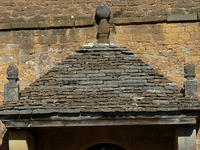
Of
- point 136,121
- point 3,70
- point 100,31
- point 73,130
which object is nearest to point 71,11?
point 100,31

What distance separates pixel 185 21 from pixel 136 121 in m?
3.57

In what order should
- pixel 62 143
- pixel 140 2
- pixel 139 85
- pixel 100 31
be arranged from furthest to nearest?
A: pixel 140 2
pixel 100 31
pixel 62 143
pixel 139 85

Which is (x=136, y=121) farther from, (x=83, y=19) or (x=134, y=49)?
(x=83, y=19)

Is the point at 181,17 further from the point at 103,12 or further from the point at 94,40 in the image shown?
the point at 94,40

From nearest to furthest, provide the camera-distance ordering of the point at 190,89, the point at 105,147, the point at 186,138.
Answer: the point at 186,138 < the point at 190,89 < the point at 105,147

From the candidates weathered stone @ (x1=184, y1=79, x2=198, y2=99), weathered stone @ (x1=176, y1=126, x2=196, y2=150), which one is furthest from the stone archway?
weathered stone @ (x1=184, y1=79, x2=198, y2=99)

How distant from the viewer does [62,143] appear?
388 inches

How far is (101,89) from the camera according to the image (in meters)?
9.04

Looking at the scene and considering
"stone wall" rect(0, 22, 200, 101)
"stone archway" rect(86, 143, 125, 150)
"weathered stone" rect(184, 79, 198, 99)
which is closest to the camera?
"weathered stone" rect(184, 79, 198, 99)

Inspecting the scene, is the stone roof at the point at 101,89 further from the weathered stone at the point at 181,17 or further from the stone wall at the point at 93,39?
the weathered stone at the point at 181,17

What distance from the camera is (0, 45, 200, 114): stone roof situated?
8.49 m

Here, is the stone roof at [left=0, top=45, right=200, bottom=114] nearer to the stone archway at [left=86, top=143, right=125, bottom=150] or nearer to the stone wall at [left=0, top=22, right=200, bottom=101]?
the stone wall at [left=0, top=22, right=200, bottom=101]

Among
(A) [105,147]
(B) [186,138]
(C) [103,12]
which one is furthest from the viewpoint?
(C) [103,12]

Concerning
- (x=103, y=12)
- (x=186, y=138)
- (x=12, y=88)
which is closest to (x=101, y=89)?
(x=12, y=88)
